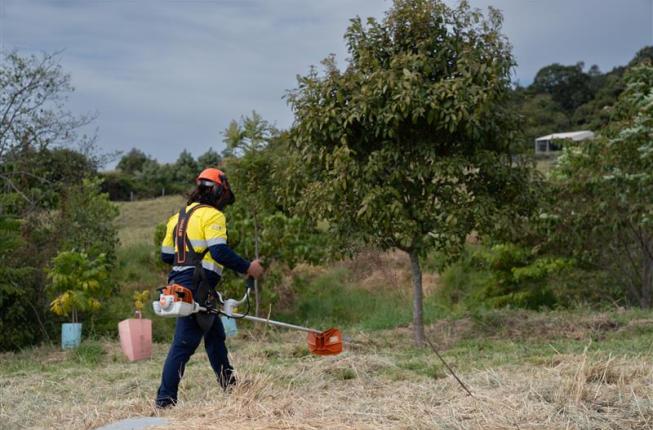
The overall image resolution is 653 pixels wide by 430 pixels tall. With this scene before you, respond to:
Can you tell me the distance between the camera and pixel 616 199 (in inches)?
471

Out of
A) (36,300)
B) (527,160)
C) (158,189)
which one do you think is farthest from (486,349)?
(158,189)

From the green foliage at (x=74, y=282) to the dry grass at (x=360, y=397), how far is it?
2695 millimetres

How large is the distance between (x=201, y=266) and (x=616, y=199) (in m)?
8.12

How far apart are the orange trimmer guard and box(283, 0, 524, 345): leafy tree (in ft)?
7.85

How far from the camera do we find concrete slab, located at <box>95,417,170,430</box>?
454cm

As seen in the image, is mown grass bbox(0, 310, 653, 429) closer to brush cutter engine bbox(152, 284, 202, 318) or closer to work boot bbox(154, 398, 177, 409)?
work boot bbox(154, 398, 177, 409)

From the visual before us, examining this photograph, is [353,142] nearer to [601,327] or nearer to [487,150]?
[487,150]

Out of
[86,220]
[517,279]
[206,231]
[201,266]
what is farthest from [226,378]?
[86,220]

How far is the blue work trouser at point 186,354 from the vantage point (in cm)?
560

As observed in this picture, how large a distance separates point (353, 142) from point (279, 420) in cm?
511

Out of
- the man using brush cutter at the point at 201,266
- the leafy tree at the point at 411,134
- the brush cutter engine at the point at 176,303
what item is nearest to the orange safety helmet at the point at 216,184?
the man using brush cutter at the point at 201,266

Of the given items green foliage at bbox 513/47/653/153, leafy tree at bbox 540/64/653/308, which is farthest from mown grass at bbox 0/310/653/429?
green foliage at bbox 513/47/653/153

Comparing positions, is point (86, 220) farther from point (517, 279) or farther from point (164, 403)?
point (164, 403)

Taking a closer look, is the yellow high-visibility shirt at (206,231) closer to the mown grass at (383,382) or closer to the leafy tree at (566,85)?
the mown grass at (383,382)
